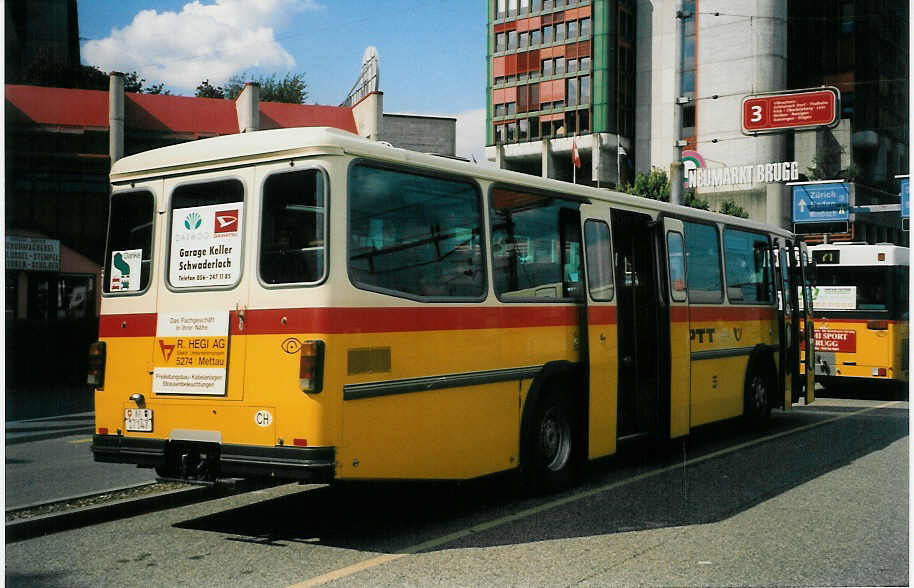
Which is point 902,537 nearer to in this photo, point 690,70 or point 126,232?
point 126,232

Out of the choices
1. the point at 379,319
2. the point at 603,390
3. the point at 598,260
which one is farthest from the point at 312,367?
the point at 598,260

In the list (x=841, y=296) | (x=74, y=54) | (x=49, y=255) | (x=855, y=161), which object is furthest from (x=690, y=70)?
(x=74, y=54)

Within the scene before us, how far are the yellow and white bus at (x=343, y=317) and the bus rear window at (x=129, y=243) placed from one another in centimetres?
2

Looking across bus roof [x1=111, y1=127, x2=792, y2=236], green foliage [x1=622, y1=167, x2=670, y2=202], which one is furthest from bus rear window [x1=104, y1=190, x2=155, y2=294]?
green foliage [x1=622, y1=167, x2=670, y2=202]

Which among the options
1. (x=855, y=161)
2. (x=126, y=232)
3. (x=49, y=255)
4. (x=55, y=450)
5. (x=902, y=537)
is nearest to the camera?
(x=902, y=537)

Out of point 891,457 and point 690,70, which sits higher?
point 690,70

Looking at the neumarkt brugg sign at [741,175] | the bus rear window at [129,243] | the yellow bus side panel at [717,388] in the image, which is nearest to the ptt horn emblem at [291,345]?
the bus rear window at [129,243]

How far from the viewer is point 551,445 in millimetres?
8531

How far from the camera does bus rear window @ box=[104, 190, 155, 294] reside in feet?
23.7

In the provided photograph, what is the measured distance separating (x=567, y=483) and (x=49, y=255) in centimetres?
1287

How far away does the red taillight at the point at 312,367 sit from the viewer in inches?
243

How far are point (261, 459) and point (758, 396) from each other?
841 cm

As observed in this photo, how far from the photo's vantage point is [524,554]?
6316 mm

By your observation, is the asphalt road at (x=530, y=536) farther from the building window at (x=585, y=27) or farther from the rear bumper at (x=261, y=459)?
the building window at (x=585, y=27)
